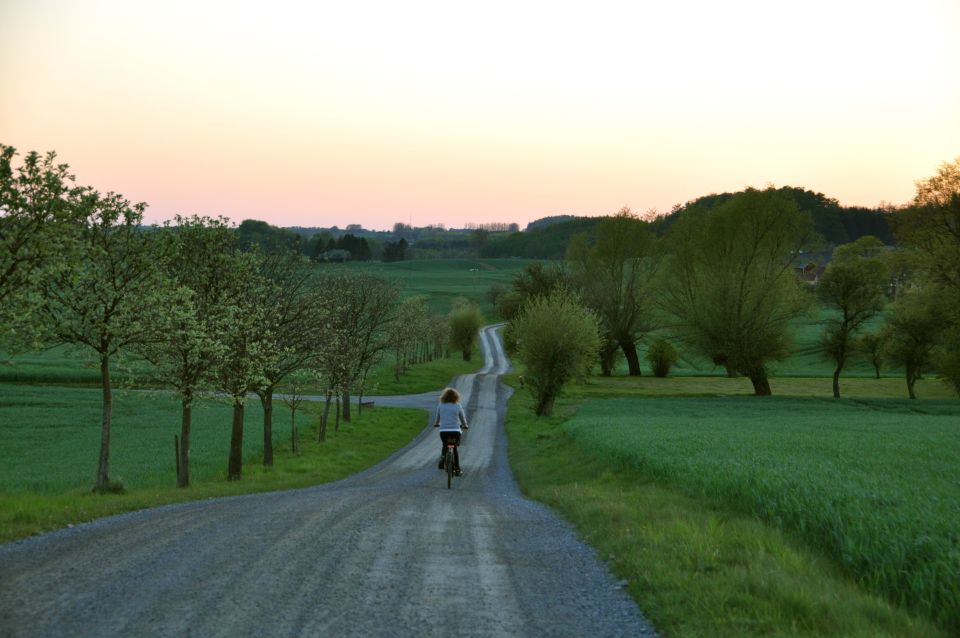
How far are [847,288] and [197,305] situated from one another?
197 feet

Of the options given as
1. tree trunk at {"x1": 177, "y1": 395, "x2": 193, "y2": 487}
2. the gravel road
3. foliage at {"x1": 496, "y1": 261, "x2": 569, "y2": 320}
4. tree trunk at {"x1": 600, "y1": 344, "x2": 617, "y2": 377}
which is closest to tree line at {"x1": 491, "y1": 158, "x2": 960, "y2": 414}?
tree trunk at {"x1": 600, "y1": 344, "x2": 617, "y2": 377}

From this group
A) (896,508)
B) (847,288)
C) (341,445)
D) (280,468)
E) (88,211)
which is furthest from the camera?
(847,288)

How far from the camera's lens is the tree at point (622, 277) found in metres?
78.2

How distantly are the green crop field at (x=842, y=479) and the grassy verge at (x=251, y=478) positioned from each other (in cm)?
1224

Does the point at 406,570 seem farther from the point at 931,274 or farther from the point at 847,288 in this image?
the point at 847,288

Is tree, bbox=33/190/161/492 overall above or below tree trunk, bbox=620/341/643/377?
above

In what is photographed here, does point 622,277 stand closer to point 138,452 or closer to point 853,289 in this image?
point 853,289

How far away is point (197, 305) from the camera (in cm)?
2530

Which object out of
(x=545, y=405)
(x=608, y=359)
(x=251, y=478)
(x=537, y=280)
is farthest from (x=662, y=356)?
(x=251, y=478)

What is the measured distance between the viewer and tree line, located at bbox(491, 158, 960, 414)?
50.3 meters

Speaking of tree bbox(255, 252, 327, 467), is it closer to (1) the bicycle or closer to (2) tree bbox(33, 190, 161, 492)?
(2) tree bbox(33, 190, 161, 492)

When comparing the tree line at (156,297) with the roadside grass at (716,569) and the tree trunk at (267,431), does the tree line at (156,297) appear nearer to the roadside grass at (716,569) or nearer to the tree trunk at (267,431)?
the tree trunk at (267,431)

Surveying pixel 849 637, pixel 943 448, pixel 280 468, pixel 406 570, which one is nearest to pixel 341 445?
pixel 280 468

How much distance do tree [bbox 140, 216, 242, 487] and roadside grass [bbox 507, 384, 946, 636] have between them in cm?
1281
